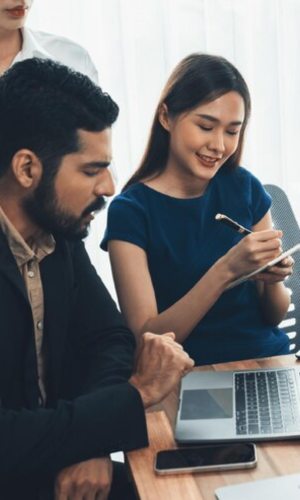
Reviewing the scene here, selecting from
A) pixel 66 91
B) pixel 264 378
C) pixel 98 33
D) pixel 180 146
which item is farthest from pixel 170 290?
pixel 98 33

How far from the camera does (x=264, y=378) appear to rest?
4.21 ft

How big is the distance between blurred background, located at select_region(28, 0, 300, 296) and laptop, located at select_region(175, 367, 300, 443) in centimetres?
126

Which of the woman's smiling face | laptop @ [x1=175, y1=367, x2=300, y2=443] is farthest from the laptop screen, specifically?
the woman's smiling face

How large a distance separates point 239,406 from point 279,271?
1.49ft

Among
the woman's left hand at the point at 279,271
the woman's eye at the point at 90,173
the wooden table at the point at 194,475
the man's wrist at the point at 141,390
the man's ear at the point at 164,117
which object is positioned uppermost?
the man's ear at the point at 164,117

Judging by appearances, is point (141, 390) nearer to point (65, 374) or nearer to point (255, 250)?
point (65, 374)

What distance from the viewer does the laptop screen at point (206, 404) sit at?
1.16 meters

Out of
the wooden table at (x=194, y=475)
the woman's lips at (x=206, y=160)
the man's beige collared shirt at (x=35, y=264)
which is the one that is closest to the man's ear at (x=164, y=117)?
the woman's lips at (x=206, y=160)

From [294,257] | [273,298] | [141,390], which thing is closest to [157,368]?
[141,390]

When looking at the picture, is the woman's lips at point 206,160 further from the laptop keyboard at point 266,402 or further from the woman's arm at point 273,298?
the laptop keyboard at point 266,402

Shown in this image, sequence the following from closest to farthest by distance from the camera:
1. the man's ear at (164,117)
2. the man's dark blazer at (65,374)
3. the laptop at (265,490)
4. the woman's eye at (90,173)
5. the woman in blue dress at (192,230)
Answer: the laptop at (265,490), the man's dark blazer at (65,374), the woman's eye at (90,173), the woman in blue dress at (192,230), the man's ear at (164,117)

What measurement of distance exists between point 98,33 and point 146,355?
58.8 inches

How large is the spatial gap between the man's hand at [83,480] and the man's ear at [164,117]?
900 millimetres

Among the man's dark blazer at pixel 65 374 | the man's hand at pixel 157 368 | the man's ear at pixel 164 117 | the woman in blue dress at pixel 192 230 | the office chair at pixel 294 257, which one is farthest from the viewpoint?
the office chair at pixel 294 257
